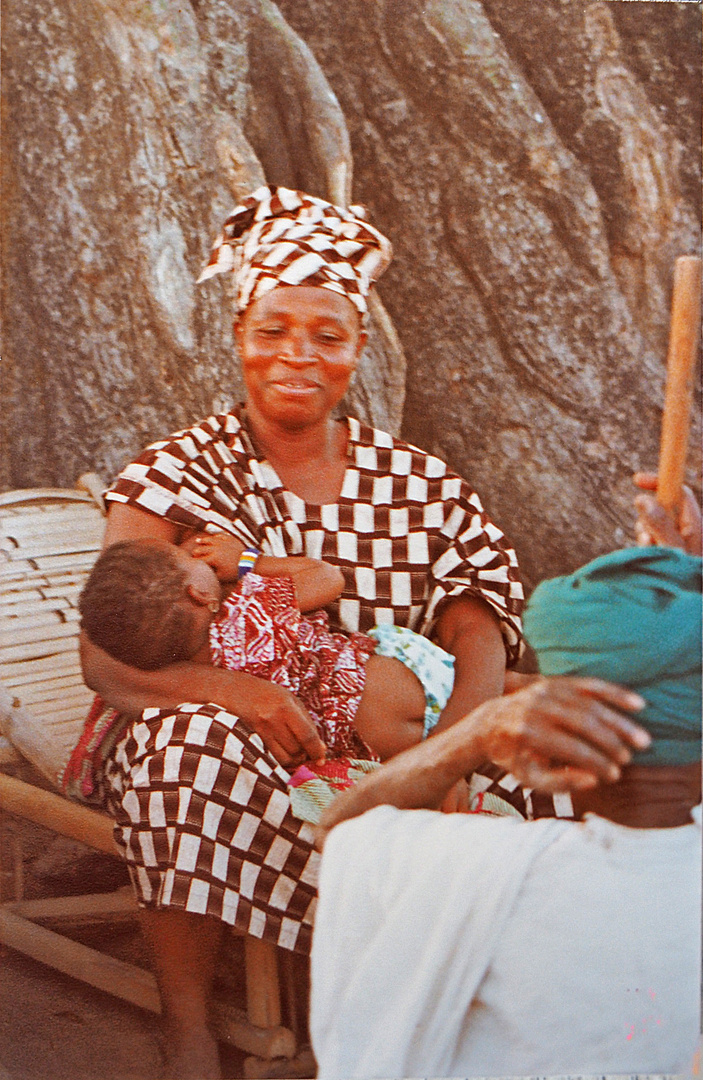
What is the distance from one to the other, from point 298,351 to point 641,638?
114 centimetres

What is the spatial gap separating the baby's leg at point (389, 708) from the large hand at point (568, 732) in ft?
1.80

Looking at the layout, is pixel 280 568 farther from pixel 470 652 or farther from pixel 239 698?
pixel 470 652

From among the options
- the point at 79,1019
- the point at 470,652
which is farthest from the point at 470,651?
the point at 79,1019

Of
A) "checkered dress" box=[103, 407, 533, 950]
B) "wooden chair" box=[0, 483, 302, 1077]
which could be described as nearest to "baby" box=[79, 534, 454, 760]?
"checkered dress" box=[103, 407, 533, 950]

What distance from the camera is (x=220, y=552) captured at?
2.70m

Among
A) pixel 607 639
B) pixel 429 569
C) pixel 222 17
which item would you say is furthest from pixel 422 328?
pixel 607 639

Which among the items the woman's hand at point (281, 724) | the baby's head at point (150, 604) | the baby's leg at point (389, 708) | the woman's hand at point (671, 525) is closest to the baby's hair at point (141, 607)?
the baby's head at point (150, 604)

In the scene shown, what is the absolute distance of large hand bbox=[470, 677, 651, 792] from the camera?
2.07 m

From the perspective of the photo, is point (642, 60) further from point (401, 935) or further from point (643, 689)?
point (401, 935)

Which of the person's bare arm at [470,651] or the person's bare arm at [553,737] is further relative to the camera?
the person's bare arm at [470,651]

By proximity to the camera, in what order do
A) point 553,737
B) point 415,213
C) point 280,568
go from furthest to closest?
point 415,213 < point 280,568 < point 553,737

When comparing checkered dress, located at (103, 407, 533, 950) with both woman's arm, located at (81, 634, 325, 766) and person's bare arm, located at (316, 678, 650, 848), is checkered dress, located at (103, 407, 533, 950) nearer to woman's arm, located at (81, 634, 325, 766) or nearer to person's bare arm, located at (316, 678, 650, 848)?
woman's arm, located at (81, 634, 325, 766)

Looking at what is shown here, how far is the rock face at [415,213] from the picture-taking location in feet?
9.73

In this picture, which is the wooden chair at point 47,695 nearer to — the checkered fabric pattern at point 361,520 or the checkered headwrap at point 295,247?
the checkered fabric pattern at point 361,520
